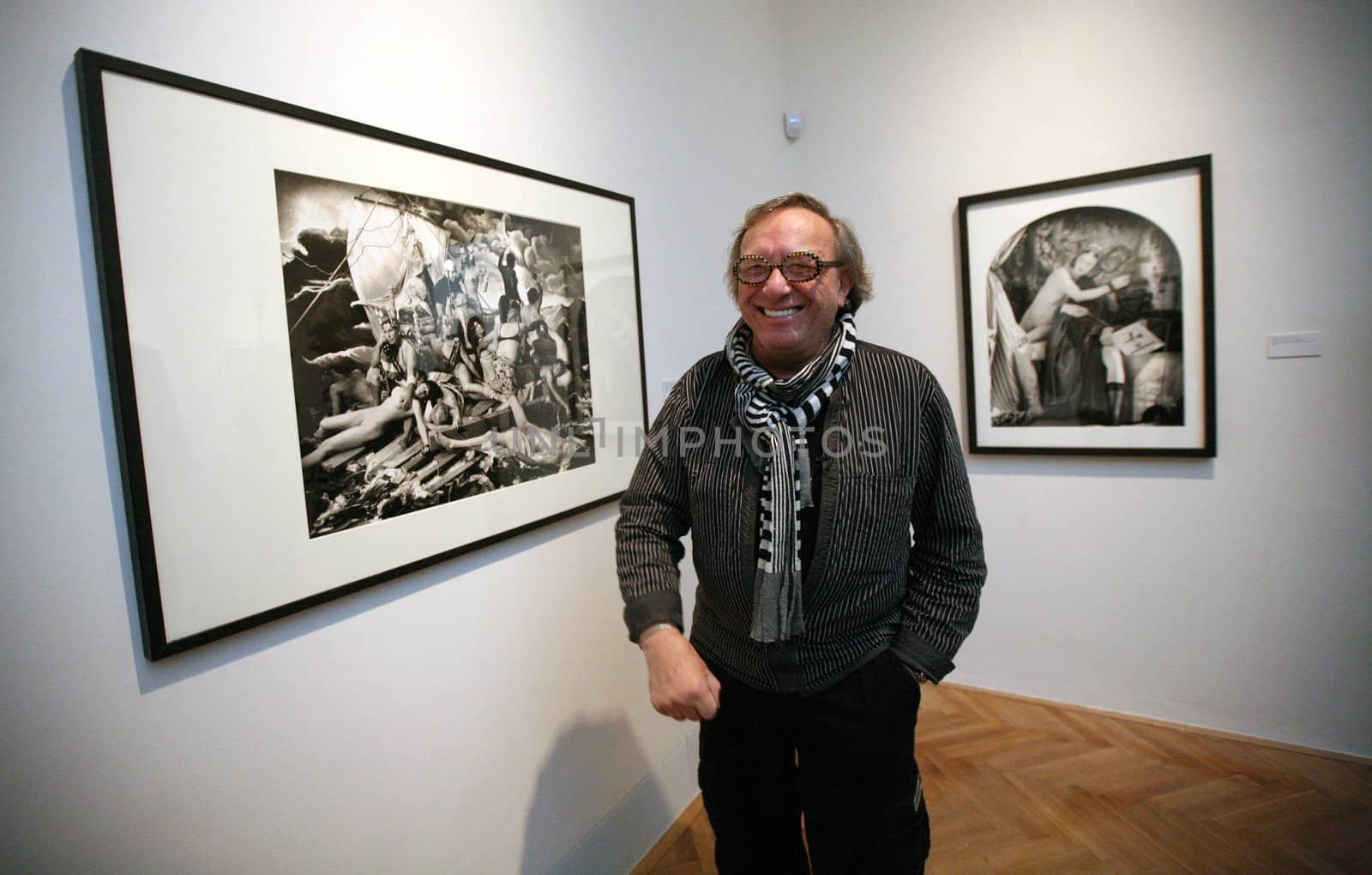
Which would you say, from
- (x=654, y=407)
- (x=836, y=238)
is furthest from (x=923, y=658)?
(x=654, y=407)

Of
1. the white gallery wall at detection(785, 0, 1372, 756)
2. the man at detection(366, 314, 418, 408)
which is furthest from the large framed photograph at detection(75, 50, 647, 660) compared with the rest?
the white gallery wall at detection(785, 0, 1372, 756)

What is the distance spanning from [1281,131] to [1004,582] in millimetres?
2097

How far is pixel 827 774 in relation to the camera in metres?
1.34

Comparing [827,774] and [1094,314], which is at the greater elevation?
[1094,314]

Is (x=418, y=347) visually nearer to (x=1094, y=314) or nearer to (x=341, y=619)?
(x=341, y=619)

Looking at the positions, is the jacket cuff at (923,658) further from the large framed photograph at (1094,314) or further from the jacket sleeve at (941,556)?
the large framed photograph at (1094,314)

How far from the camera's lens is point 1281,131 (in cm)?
250

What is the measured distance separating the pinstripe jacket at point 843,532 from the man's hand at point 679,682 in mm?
66

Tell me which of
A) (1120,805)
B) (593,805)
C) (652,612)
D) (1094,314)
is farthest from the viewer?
(1094,314)

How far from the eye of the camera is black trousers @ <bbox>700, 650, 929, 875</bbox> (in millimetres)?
1332

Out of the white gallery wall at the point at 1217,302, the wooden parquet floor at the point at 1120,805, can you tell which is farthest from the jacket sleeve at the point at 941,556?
the white gallery wall at the point at 1217,302

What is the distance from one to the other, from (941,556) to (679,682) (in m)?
0.63

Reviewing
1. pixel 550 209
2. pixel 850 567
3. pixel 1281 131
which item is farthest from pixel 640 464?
pixel 1281 131

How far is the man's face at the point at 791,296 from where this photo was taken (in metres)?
1.33
